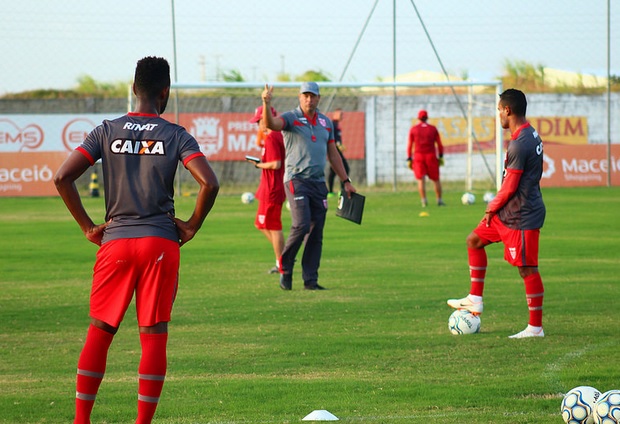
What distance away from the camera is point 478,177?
32688 millimetres

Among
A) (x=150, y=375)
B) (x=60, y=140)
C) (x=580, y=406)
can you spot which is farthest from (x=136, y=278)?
(x=60, y=140)

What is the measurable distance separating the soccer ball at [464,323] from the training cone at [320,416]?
316cm

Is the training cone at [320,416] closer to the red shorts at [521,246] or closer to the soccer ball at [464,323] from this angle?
the soccer ball at [464,323]

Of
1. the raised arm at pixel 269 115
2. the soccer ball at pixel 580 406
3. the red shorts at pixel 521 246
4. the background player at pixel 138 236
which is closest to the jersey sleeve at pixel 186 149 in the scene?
the background player at pixel 138 236

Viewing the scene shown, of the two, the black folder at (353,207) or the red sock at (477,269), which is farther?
the black folder at (353,207)

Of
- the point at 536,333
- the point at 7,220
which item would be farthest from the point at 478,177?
the point at 536,333

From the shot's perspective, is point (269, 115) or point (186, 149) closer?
point (186, 149)

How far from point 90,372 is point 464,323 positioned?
4395 millimetres

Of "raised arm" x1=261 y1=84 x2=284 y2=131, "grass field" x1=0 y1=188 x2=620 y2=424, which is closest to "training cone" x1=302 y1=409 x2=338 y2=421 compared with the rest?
"grass field" x1=0 y1=188 x2=620 y2=424

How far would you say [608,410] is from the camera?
573cm

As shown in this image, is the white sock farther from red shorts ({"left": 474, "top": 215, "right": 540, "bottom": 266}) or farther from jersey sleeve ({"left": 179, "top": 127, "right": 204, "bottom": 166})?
jersey sleeve ({"left": 179, "top": 127, "right": 204, "bottom": 166})

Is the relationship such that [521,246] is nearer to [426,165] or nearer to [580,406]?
[580,406]

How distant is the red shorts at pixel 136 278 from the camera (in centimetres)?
554

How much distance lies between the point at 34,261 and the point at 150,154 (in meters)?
10.5
